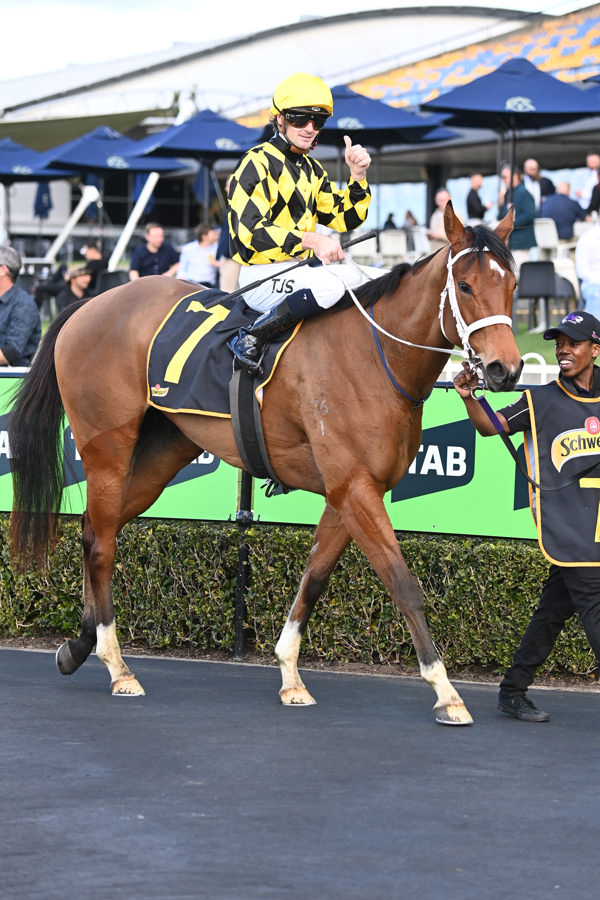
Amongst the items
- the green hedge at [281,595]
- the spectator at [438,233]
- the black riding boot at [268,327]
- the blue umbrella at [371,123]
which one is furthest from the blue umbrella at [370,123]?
the black riding boot at [268,327]

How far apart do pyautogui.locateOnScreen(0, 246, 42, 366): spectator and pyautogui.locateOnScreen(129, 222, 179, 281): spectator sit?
550cm

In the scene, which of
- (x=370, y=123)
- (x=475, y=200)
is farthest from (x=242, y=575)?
(x=475, y=200)

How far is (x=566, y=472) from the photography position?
4.98 meters

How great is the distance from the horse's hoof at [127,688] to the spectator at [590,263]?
7141mm

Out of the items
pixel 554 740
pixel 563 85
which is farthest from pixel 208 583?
pixel 563 85

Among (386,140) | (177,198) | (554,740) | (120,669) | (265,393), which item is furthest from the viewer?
(177,198)

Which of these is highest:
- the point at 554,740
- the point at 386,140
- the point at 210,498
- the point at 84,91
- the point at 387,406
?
the point at 84,91

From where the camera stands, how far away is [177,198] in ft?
109

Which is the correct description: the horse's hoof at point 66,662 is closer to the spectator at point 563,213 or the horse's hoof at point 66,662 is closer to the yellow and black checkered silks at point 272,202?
the yellow and black checkered silks at point 272,202

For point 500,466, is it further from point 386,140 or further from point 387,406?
point 386,140

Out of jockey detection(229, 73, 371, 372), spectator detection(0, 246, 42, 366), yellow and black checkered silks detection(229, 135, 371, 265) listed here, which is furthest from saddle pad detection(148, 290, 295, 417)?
spectator detection(0, 246, 42, 366)

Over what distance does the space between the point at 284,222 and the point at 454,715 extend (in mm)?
2213

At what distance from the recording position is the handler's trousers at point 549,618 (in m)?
4.93

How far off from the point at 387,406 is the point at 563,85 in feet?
31.3
